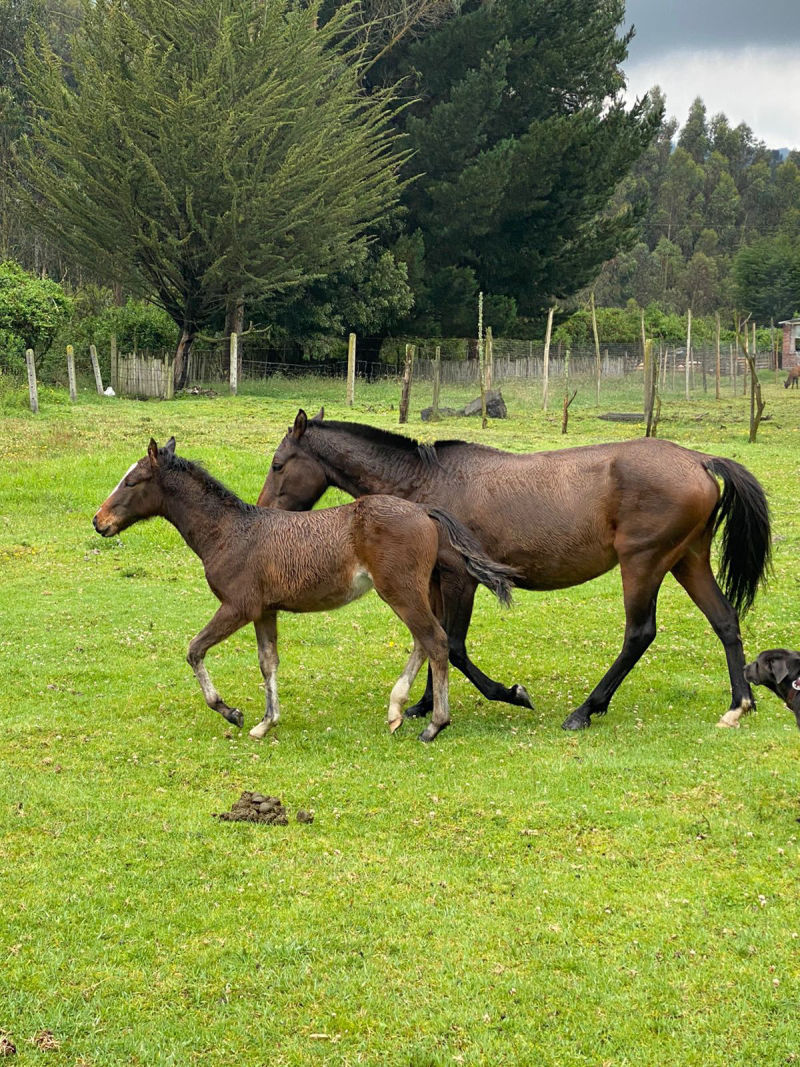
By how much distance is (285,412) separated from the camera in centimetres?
3158

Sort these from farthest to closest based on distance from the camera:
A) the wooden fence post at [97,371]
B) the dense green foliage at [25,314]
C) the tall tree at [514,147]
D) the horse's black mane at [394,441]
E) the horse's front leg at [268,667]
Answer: the tall tree at [514,147], the wooden fence post at [97,371], the dense green foliage at [25,314], the horse's black mane at [394,441], the horse's front leg at [268,667]

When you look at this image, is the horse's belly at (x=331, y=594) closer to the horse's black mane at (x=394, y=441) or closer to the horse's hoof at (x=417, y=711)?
the horse's hoof at (x=417, y=711)

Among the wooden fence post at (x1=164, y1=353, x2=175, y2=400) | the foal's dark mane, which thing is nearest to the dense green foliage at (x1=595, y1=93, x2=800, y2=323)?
the wooden fence post at (x1=164, y1=353, x2=175, y2=400)

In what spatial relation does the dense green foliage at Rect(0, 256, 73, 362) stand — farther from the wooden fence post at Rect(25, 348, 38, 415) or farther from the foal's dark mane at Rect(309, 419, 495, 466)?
the foal's dark mane at Rect(309, 419, 495, 466)

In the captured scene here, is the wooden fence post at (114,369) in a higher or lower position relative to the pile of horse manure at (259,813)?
higher

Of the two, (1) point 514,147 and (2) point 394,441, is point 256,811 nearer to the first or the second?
(2) point 394,441

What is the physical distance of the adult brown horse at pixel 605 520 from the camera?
8648 mm

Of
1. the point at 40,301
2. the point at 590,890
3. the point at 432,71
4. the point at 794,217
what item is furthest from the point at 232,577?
the point at 794,217

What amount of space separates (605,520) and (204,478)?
3.44 metres

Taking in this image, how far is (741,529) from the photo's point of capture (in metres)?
9.10

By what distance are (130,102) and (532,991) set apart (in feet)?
126

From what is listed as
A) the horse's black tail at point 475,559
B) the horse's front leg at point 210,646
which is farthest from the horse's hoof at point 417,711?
the horse's front leg at point 210,646

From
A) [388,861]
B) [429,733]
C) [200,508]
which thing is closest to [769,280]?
[200,508]

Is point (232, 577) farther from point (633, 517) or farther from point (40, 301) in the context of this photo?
point (40, 301)
